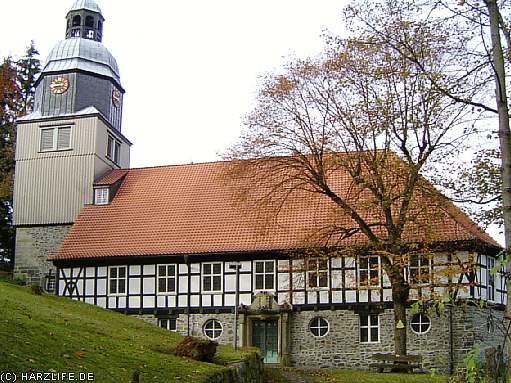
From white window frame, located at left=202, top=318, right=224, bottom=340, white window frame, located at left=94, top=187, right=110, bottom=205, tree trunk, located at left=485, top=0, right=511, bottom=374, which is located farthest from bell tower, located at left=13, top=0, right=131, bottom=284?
tree trunk, located at left=485, top=0, right=511, bottom=374

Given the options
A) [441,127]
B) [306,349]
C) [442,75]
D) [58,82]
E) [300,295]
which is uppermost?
[58,82]

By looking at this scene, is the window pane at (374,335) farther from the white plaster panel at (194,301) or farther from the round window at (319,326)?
the white plaster panel at (194,301)

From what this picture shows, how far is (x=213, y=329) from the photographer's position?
1120 inches

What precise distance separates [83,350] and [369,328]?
52.8 ft

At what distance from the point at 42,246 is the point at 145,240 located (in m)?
5.77

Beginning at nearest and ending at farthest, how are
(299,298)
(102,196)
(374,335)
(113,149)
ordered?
(374,335) < (299,298) < (102,196) < (113,149)

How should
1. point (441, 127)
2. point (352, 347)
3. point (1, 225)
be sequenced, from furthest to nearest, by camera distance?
point (1, 225), point (352, 347), point (441, 127)

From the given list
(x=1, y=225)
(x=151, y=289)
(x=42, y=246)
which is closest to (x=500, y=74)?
(x=151, y=289)

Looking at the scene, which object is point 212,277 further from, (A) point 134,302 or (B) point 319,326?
(B) point 319,326

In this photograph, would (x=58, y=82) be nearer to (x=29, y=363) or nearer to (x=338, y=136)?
(x=338, y=136)

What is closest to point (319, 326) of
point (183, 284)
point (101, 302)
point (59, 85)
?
point (183, 284)

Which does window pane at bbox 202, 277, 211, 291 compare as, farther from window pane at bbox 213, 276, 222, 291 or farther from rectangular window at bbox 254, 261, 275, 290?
rectangular window at bbox 254, 261, 275, 290

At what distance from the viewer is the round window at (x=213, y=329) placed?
2831cm

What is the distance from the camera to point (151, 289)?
97.1 ft
